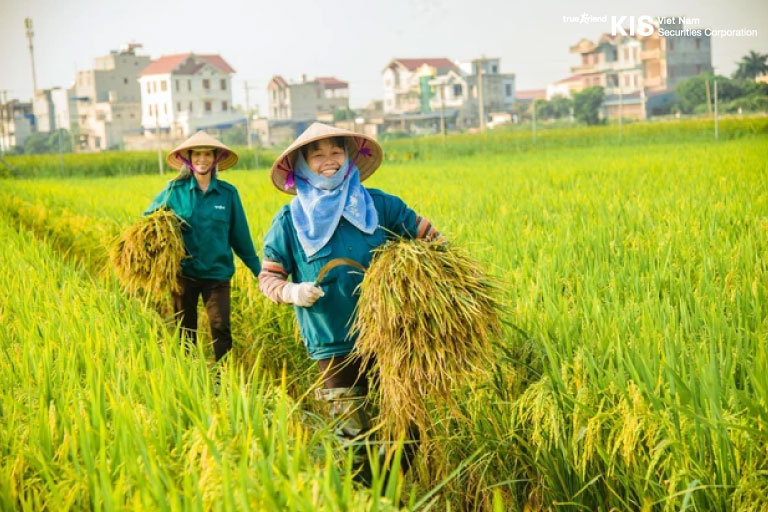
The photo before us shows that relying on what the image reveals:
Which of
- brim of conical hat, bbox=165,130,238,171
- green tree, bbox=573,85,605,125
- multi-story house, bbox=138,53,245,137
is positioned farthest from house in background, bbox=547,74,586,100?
brim of conical hat, bbox=165,130,238,171

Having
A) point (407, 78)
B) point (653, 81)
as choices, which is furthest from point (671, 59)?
point (407, 78)

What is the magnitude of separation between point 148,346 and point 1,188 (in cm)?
1407

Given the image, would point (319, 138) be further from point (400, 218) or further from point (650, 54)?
point (650, 54)

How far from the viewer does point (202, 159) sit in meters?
5.02

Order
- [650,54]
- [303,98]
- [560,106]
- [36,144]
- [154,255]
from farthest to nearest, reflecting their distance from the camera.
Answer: [303,98], [650,54], [36,144], [560,106], [154,255]

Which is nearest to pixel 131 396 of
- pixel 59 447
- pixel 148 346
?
pixel 59 447

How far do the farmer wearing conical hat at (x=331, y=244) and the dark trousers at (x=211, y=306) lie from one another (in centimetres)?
135

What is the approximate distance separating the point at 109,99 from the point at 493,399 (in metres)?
65.0

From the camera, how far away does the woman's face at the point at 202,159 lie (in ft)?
16.3

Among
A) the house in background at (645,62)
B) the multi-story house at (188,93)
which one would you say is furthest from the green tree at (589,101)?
the multi-story house at (188,93)

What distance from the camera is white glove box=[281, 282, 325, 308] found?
132 inches

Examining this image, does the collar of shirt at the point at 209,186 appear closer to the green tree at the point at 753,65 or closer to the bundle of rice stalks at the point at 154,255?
the bundle of rice stalks at the point at 154,255

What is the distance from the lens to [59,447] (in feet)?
8.26

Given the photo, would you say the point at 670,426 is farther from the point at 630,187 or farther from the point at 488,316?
the point at 630,187
